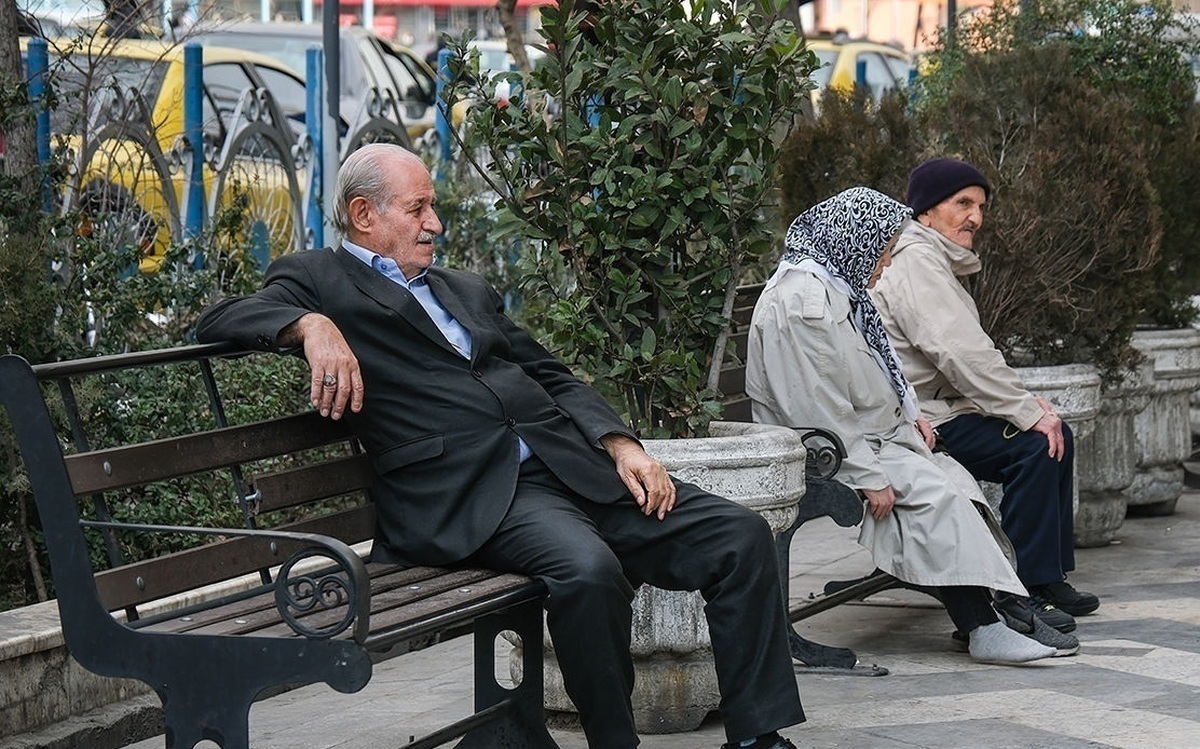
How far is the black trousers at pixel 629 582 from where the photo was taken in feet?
12.0

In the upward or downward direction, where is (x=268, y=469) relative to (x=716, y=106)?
downward

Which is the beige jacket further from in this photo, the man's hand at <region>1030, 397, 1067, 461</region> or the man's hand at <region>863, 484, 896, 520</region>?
the man's hand at <region>863, 484, 896, 520</region>

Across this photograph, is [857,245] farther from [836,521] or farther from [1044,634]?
[1044,634]

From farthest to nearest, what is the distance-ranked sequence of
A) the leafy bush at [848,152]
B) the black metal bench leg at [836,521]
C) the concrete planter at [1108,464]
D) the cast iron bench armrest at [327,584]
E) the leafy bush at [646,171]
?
the leafy bush at [848,152], the concrete planter at [1108,464], the black metal bench leg at [836,521], the leafy bush at [646,171], the cast iron bench armrest at [327,584]

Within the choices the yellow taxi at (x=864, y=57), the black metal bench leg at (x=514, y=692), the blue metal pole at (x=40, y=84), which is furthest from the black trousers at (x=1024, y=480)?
the yellow taxi at (x=864, y=57)

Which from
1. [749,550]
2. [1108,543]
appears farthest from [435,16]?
[749,550]

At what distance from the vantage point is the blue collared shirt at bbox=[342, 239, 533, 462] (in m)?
4.03

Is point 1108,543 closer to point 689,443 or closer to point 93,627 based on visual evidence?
point 689,443

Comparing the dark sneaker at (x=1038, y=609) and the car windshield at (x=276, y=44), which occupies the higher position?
the car windshield at (x=276, y=44)

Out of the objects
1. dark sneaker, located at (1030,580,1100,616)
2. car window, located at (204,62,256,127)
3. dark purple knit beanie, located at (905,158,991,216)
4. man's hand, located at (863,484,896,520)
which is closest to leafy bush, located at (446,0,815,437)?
man's hand, located at (863,484,896,520)

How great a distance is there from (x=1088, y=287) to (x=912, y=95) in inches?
139

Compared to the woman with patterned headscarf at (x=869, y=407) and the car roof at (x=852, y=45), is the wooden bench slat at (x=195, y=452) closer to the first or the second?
the woman with patterned headscarf at (x=869, y=407)

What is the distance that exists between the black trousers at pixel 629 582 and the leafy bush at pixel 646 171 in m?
0.60

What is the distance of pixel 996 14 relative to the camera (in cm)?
848
